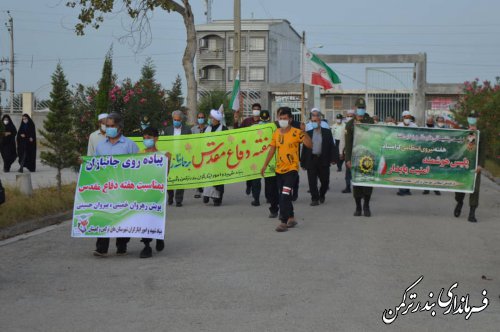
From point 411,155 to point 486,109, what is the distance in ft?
35.6

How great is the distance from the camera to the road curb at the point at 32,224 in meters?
12.1

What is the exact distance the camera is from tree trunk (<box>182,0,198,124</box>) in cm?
2317

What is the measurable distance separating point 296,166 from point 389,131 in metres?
2.96

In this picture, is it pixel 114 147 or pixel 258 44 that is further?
pixel 258 44

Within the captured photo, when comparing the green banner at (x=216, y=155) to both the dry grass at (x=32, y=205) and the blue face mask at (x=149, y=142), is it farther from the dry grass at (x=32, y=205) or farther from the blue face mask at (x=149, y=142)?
the blue face mask at (x=149, y=142)

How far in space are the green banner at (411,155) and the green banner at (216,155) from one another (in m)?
2.10

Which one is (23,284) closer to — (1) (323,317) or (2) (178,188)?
(1) (323,317)

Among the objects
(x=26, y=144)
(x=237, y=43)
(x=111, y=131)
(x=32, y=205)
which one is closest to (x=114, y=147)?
(x=111, y=131)

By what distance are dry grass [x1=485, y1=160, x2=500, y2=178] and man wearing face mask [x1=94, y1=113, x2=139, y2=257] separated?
54.6 ft

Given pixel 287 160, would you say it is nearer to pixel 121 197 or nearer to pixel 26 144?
pixel 121 197

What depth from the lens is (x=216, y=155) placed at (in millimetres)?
15781

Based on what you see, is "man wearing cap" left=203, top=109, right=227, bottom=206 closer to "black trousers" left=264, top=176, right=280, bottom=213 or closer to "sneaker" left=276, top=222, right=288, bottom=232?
"black trousers" left=264, top=176, right=280, bottom=213

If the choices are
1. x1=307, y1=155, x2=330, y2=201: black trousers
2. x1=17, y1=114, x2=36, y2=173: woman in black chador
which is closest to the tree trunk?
x1=17, y1=114, x2=36, y2=173: woman in black chador

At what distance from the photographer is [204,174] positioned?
15672 mm
